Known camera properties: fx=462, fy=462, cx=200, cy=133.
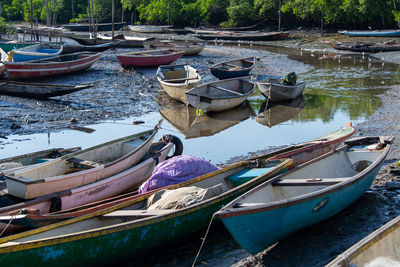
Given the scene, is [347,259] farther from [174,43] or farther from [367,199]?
[174,43]

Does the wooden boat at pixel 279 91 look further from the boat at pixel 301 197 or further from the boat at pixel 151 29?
the boat at pixel 151 29

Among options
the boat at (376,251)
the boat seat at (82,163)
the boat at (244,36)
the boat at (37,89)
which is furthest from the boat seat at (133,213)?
the boat at (244,36)

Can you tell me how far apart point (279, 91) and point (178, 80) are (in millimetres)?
3759

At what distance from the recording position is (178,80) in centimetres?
1730

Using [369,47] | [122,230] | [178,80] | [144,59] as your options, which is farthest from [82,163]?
[369,47]

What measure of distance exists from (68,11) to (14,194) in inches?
→ 2380

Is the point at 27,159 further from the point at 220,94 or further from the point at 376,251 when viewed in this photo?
the point at 220,94

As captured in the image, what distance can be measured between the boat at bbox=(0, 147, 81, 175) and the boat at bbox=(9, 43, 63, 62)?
15.1 metres

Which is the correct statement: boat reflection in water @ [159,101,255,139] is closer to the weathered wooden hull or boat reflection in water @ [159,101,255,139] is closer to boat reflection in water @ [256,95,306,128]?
boat reflection in water @ [256,95,306,128]

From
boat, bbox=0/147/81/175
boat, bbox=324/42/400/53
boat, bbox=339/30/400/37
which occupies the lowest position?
boat, bbox=0/147/81/175

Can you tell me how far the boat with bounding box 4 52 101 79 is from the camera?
19.4 m

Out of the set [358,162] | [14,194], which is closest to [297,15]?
[358,162]

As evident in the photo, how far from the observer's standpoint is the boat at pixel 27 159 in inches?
319

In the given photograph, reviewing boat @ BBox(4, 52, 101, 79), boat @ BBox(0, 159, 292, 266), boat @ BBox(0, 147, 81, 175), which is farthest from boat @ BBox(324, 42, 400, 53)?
boat @ BBox(0, 147, 81, 175)
